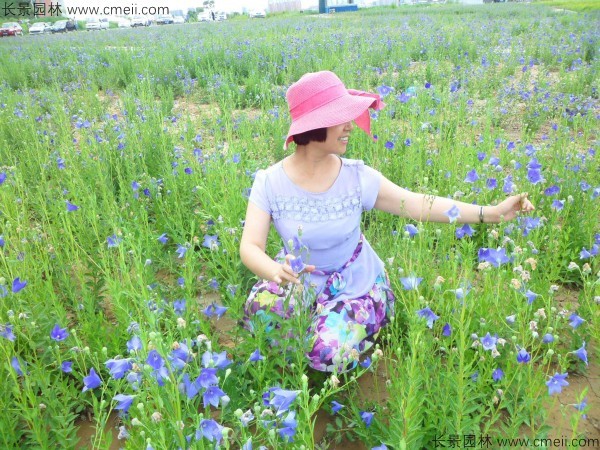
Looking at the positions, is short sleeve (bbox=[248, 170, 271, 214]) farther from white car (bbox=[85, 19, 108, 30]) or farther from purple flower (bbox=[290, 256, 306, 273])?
white car (bbox=[85, 19, 108, 30])

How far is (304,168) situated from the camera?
2.28 m

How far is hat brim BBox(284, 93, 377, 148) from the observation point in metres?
2.03

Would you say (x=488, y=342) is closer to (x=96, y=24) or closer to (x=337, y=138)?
(x=337, y=138)

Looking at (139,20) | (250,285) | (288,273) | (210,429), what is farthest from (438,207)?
(139,20)

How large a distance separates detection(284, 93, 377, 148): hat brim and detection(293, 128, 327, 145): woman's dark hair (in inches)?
1.9

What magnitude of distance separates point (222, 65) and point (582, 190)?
7.96 m

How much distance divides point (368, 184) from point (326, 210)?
0.24 m

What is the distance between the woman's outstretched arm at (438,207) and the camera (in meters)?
2.21

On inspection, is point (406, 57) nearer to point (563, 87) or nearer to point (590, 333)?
point (563, 87)

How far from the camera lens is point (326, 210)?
2289 mm

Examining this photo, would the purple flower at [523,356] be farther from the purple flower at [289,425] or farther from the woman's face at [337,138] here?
the woman's face at [337,138]

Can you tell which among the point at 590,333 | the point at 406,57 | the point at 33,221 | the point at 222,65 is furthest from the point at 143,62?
the point at 590,333

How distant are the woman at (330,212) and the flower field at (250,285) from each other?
12 cm

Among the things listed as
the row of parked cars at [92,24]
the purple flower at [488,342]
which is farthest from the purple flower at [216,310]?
the row of parked cars at [92,24]
